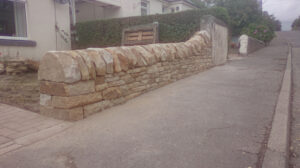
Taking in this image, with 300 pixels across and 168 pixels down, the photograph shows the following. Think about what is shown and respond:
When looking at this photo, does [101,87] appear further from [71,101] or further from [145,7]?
[145,7]

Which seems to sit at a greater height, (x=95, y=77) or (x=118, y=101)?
(x=95, y=77)

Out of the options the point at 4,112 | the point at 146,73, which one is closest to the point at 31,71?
the point at 4,112

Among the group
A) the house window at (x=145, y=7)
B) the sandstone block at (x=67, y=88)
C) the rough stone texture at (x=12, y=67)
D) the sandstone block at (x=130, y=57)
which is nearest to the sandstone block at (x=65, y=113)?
the sandstone block at (x=67, y=88)

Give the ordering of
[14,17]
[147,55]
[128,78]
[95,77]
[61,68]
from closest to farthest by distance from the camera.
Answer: [61,68]
[95,77]
[128,78]
[147,55]
[14,17]

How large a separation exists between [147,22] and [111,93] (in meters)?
6.00

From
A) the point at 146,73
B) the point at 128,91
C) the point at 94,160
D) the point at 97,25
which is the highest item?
the point at 97,25

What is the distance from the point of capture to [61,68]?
10.5 ft

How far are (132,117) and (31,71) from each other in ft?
17.2

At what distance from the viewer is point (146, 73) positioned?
4.81 metres

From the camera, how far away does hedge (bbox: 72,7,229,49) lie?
27.0 ft

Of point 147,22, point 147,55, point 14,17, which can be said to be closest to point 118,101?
point 147,55

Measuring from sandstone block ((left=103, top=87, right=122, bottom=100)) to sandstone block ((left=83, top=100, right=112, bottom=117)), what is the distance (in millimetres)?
90

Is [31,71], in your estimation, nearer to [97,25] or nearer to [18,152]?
[97,25]

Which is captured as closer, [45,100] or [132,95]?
[45,100]
